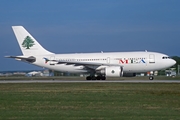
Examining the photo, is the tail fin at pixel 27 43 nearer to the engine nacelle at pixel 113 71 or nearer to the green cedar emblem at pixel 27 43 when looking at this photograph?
the green cedar emblem at pixel 27 43

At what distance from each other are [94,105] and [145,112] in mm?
3342

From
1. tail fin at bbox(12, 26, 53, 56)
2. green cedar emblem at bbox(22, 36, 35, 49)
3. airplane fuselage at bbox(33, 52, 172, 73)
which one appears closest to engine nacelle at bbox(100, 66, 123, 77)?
airplane fuselage at bbox(33, 52, 172, 73)

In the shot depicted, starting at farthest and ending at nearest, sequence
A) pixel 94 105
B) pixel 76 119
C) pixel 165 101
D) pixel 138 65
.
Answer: pixel 138 65, pixel 165 101, pixel 94 105, pixel 76 119

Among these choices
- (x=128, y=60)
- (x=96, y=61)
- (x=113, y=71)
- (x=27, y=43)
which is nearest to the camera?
(x=113, y=71)

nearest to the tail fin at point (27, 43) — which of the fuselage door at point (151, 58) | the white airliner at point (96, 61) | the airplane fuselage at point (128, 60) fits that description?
the white airliner at point (96, 61)

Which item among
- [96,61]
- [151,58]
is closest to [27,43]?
[96,61]

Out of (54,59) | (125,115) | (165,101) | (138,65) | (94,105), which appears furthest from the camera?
(54,59)

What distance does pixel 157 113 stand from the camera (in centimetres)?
1659

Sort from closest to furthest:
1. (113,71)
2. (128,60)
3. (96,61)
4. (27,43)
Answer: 1. (113,71)
2. (128,60)
3. (96,61)
4. (27,43)

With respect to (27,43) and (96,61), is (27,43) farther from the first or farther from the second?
(96,61)

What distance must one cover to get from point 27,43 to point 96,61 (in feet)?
31.5

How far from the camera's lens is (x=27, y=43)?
54.2m

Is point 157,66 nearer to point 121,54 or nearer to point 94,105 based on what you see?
point 121,54

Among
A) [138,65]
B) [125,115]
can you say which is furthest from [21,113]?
[138,65]
